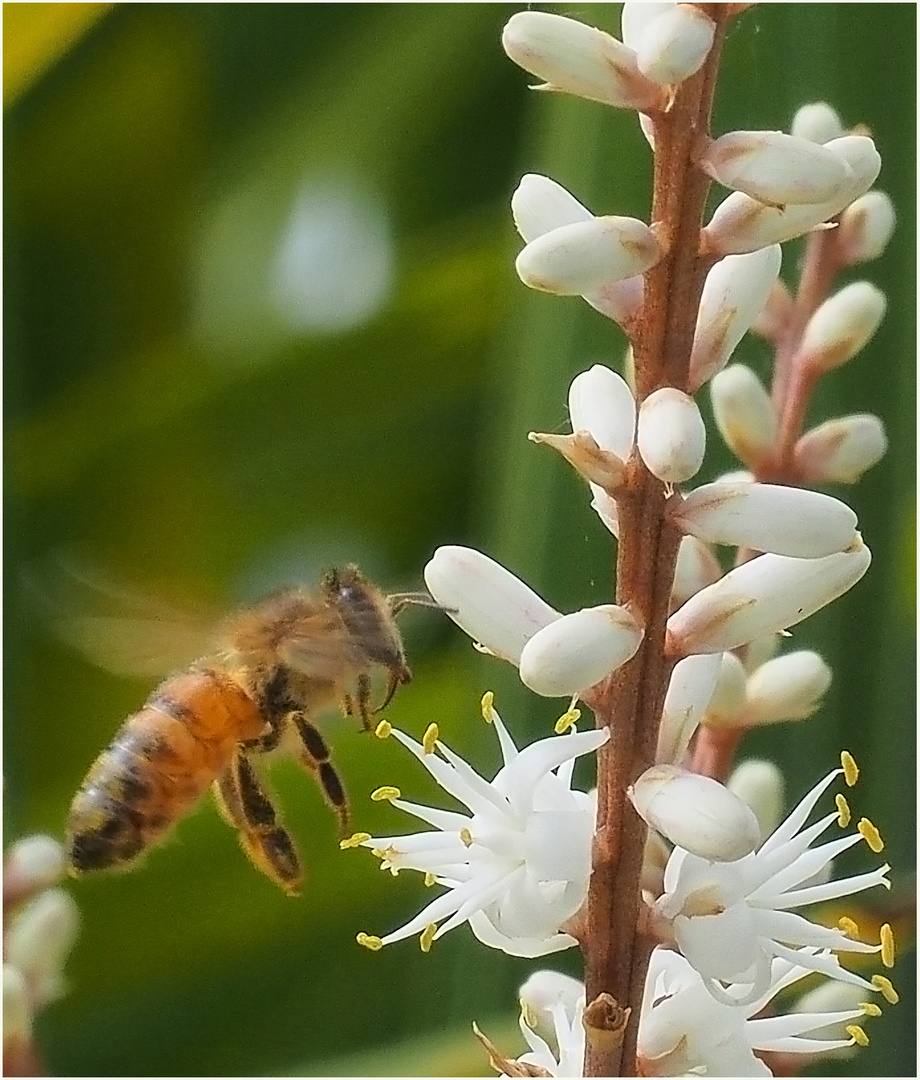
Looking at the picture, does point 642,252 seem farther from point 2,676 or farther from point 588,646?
point 2,676


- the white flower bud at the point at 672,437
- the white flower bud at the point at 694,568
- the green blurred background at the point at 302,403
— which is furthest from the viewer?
the green blurred background at the point at 302,403

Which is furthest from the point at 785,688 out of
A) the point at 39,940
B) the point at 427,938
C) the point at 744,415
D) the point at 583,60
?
the point at 39,940

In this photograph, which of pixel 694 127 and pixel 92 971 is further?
pixel 92 971

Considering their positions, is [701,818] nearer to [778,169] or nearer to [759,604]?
[759,604]

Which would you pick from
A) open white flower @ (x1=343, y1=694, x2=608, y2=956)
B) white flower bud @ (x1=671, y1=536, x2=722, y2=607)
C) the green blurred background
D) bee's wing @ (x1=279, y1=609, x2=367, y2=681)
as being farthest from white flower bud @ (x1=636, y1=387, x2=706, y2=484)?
the green blurred background

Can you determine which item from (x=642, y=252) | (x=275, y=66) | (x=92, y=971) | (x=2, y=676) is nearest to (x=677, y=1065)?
(x=642, y=252)

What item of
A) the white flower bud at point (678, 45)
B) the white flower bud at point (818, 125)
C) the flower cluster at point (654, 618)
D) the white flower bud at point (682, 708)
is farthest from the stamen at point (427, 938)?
the white flower bud at point (818, 125)

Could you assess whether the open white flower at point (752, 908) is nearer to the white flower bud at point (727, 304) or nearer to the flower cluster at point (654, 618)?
the flower cluster at point (654, 618)
